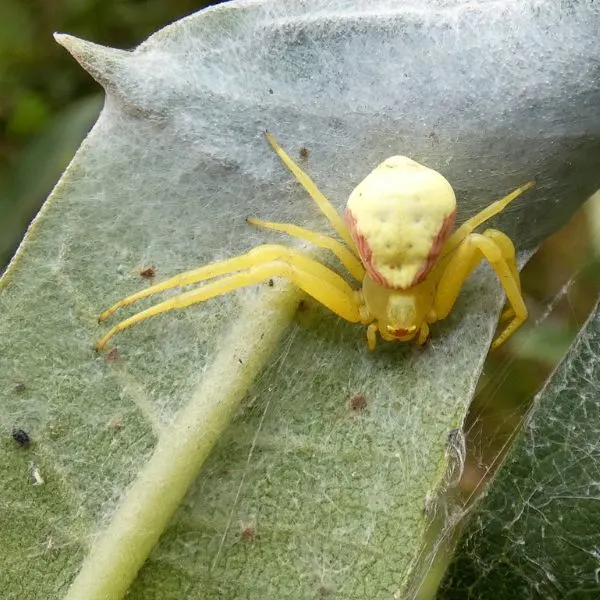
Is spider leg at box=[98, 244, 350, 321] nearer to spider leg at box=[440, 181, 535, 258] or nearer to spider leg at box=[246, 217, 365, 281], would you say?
spider leg at box=[246, 217, 365, 281]

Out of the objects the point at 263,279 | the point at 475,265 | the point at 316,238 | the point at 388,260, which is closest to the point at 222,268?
the point at 263,279

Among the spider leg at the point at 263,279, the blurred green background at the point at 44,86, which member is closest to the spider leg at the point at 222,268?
the spider leg at the point at 263,279

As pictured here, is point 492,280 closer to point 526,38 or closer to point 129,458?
point 526,38

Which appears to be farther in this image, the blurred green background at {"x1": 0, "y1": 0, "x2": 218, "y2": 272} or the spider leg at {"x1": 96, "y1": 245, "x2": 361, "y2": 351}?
the blurred green background at {"x1": 0, "y1": 0, "x2": 218, "y2": 272}

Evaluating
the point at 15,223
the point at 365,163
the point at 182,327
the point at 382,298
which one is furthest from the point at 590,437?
the point at 15,223

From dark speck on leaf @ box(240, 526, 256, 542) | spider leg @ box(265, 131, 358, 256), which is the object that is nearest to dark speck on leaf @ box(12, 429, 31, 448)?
dark speck on leaf @ box(240, 526, 256, 542)

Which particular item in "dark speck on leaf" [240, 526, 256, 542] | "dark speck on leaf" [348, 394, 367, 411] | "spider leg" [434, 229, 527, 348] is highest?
"spider leg" [434, 229, 527, 348]

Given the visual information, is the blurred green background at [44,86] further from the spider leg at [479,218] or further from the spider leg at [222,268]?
the spider leg at [479,218]
